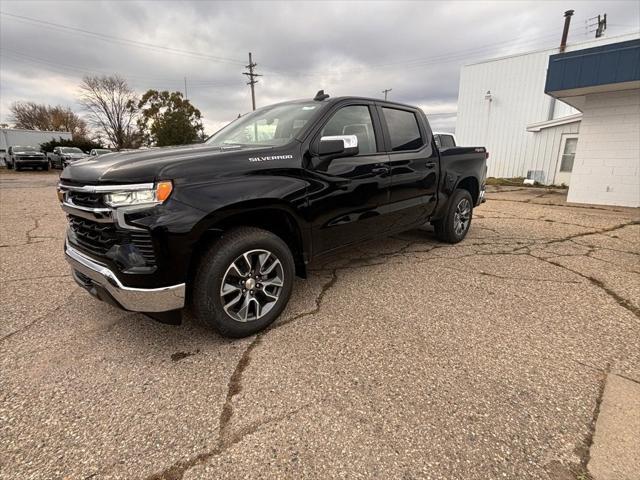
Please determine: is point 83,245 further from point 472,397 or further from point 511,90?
point 511,90

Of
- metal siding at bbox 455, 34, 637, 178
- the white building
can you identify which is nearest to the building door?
the white building

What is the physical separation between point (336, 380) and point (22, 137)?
146ft

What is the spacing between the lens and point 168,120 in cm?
4053

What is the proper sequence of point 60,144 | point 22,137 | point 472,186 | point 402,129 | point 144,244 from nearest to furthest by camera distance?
point 144,244
point 402,129
point 472,186
point 22,137
point 60,144

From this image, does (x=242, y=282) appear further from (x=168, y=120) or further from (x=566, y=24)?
(x=168, y=120)

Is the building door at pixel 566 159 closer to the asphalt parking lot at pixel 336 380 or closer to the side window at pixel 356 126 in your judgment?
the asphalt parking lot at pixel 336 380

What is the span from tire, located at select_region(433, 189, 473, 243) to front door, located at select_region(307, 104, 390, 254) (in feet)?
5.61

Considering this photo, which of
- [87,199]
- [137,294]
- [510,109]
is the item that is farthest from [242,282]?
[510,109]

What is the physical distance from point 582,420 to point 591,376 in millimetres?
489

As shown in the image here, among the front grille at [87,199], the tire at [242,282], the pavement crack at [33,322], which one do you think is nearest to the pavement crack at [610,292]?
the tire at [242,282]

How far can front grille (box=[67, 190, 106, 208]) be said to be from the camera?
94.2 inches

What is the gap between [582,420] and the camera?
1968 millimetres

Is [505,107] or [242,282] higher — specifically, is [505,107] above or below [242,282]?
above

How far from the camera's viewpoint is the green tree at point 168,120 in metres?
39.4
